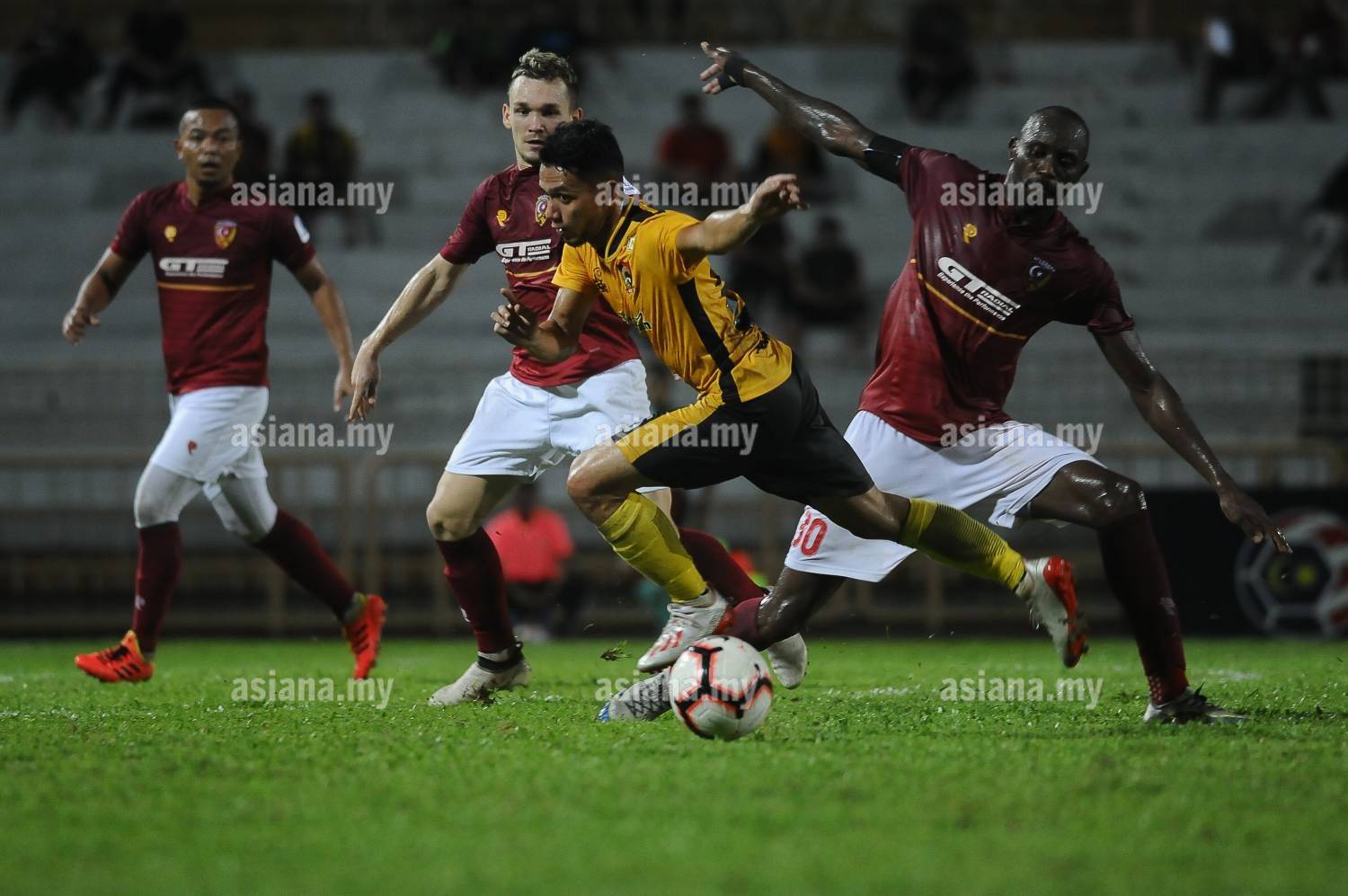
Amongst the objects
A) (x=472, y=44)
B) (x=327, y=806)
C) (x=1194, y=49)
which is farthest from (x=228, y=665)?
(x=1194, y=49)

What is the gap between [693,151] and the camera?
16.8 m

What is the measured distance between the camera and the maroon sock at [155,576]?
26.1 feet

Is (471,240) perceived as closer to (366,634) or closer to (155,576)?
(366,634)

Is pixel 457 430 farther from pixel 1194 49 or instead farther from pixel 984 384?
pixel 1194 49

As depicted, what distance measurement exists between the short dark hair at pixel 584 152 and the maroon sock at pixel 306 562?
322 cm

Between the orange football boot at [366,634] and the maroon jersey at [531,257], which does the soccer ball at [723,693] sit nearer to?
the maroon jersey at [531,257]

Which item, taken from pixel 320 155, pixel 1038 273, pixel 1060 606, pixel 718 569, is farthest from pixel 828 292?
pixel 1060 606

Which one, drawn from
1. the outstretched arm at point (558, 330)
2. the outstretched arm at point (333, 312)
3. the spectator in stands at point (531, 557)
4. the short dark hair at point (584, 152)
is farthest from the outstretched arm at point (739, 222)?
the spectator in stands at point (531, 557)

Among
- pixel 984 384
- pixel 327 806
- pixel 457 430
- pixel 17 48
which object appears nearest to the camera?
pixel 327 806

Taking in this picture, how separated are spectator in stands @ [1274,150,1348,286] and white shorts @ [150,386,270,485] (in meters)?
12.7

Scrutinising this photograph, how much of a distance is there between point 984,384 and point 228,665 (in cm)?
541

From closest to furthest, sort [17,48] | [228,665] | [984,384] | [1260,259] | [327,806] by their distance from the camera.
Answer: [327,806] < [984,384] < [228,665] < [1260,259] < [17,48]

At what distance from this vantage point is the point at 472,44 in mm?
18250

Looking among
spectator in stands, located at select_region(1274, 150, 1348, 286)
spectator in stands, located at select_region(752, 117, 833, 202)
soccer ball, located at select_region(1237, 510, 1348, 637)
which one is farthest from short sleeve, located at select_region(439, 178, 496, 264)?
spectator in stands, located at select_region(1274, 150, 1348, 286)
